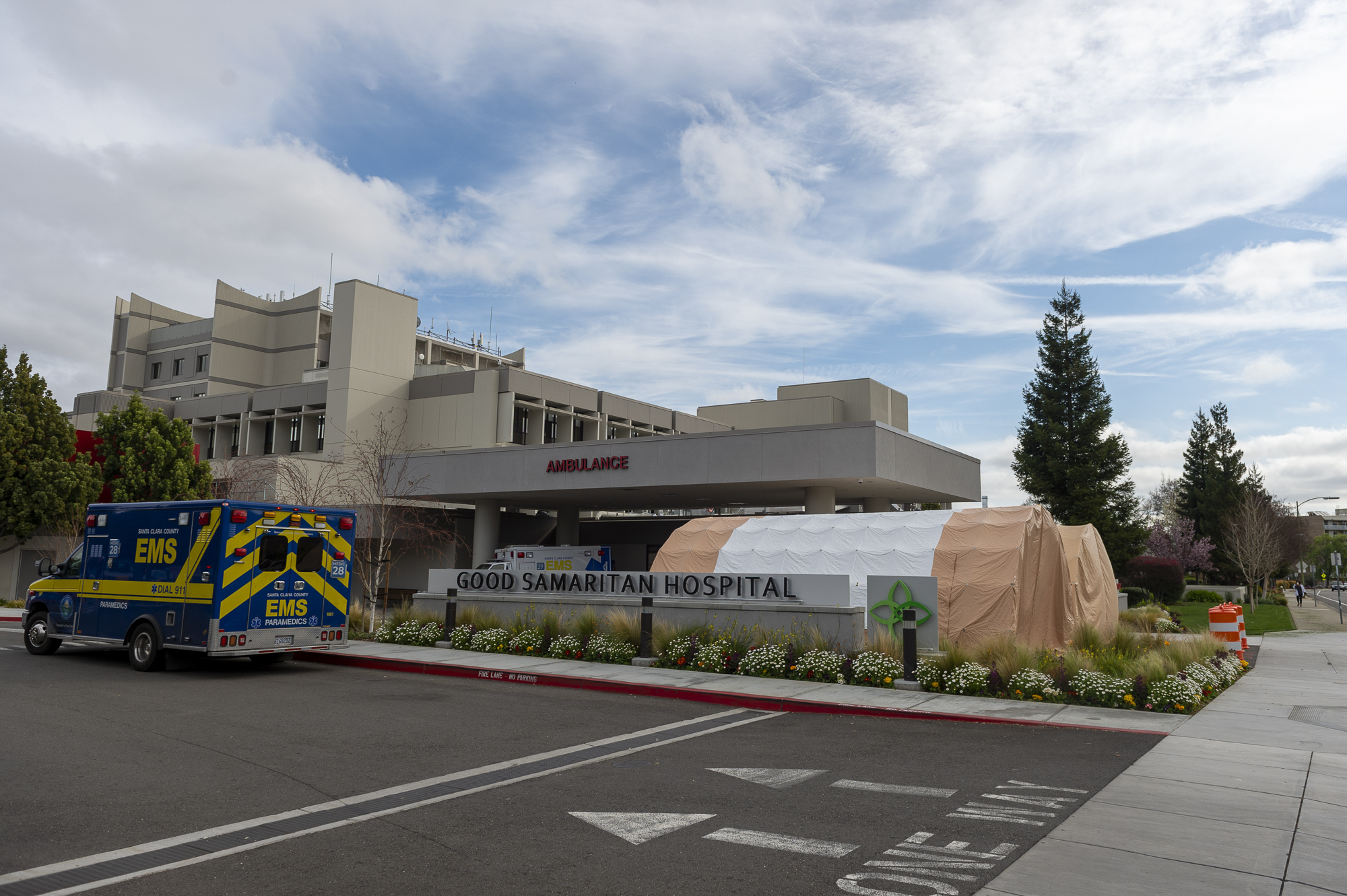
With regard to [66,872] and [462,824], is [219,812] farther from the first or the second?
[462,824]

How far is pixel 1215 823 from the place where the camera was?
6.91m

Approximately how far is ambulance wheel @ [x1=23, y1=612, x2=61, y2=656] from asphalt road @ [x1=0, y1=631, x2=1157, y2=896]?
5.68 meters

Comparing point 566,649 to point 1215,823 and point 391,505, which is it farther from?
point 391,505

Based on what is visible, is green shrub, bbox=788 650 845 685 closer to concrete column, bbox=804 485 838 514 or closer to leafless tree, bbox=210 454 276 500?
concrete column, bbox=804 485 838 514

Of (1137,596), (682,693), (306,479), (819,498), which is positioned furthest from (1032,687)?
(1137,596)

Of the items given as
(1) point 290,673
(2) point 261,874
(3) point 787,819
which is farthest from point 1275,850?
(1) point 290,673

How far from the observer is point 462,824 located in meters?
6.89

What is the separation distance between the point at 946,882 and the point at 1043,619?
15318 millimetres

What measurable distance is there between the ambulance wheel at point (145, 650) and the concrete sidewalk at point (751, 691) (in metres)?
3.25

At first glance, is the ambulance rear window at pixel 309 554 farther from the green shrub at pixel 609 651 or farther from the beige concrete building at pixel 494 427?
the beige concrete building at pixel 494 427

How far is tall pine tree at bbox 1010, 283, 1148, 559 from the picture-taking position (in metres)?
44.8

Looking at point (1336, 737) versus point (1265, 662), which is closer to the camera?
point (1336, 737)

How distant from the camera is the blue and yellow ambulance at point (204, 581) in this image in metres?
15.2

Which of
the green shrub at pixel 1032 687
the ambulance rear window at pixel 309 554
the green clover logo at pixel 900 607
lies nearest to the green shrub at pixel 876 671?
the green clover logo at pixel 900 607
